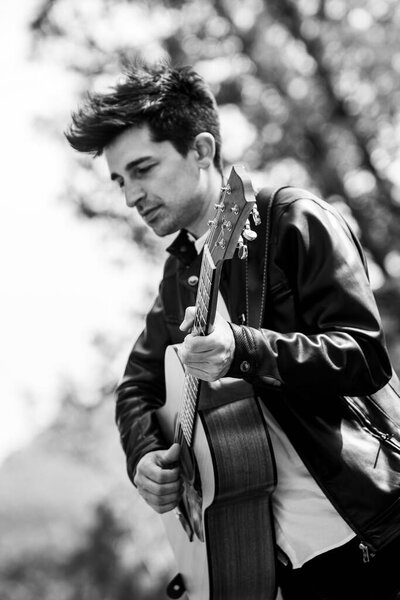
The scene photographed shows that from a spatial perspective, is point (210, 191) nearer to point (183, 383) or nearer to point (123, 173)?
point (123, 173)

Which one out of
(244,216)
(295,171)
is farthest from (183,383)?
(295,171)

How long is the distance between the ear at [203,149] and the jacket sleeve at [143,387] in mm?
526

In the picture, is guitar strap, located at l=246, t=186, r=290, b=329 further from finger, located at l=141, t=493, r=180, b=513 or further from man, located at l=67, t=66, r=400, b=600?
finger, located at l=141, t=493, r=180, b=513

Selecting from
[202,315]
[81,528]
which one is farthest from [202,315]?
[81,528]

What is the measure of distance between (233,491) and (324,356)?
0.53 meters

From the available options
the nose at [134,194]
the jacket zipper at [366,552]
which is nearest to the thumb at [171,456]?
the jacket zipper at [366,552]

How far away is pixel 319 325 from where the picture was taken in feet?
6.30

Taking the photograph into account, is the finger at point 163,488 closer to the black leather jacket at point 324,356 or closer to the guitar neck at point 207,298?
the black leather jacket at point 324,356

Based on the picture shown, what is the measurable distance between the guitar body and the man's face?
23.9 inches

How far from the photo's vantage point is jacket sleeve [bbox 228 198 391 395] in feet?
5.92

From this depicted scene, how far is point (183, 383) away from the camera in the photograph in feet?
7.82

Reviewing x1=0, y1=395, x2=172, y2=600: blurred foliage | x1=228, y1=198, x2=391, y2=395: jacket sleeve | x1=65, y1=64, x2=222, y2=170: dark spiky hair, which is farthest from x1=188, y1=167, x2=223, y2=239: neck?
x1=0, y1=395, x2=172, y2=600: blurred foliage

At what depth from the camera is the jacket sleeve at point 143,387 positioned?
264cm

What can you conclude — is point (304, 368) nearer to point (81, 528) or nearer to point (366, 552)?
point (366, 552)
